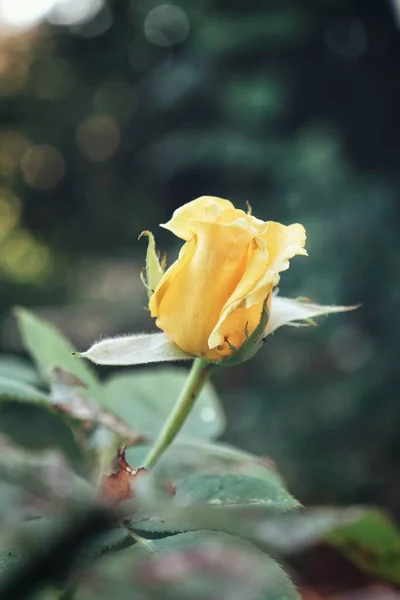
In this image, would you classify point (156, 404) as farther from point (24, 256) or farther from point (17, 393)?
point (24, 256)

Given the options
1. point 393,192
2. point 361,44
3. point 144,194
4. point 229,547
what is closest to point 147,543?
point 229,547

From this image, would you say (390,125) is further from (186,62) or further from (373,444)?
(373,444)

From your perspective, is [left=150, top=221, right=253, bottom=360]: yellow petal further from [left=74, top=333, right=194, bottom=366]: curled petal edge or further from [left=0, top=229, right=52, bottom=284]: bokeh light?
[left=0, top=229, right=52, bottom=284]: bokeh light

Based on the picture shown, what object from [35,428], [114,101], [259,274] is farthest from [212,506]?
[114,101]

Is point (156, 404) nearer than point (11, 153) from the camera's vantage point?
Yes

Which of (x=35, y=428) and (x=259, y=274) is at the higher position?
(x=259, y=274)
